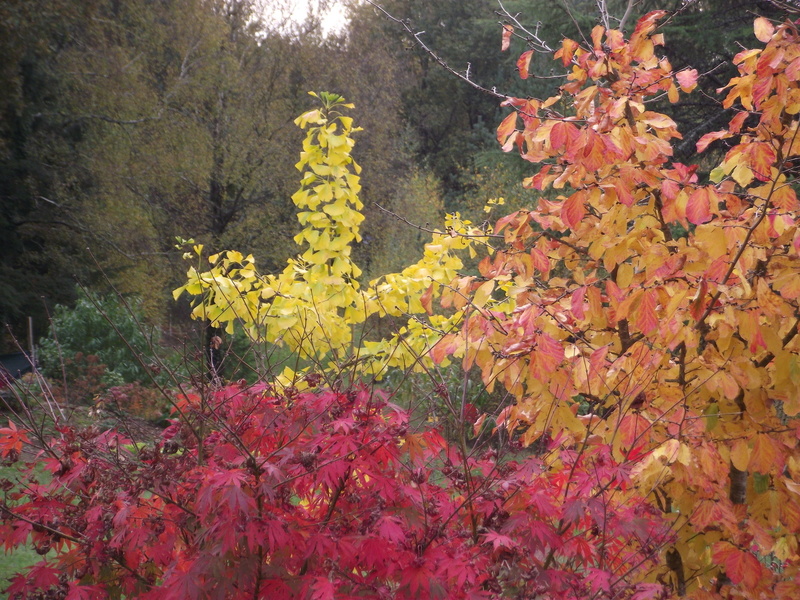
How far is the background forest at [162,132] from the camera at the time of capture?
421 inches

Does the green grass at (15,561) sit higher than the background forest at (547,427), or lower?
lower

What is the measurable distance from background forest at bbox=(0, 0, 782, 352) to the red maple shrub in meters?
8.44

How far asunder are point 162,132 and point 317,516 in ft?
39.4

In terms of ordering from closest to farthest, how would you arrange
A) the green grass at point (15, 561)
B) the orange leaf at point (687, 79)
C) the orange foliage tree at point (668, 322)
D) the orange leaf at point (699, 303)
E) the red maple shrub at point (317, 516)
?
1. the red maple shrub at point (317, 516)
2. the orange leaf at point (699, 303)
3. the orange foliage tree at point (668, 322)
4. the orange leaf at point (687, 79)
5. the green grass at point (15, 561)

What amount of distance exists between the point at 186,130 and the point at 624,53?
11554 mm

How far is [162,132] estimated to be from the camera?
13.0 meters

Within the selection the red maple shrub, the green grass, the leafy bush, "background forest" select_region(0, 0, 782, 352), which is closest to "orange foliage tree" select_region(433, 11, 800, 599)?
the red maple shrub

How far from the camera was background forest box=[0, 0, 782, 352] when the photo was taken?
10695mm

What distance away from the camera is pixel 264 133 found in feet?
45.1

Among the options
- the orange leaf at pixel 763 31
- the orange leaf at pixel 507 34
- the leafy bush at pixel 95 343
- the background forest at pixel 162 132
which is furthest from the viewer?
the background forest at pixel 162 132

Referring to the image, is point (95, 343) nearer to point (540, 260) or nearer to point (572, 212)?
point (540, 260)

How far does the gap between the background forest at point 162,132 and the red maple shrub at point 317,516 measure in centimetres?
844

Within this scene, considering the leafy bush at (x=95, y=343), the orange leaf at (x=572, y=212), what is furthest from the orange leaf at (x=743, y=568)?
the leafy bush at (x=95, y=343)

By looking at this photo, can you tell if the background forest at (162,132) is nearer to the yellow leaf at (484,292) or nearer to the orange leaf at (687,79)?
the orange leaf at (687,79)
